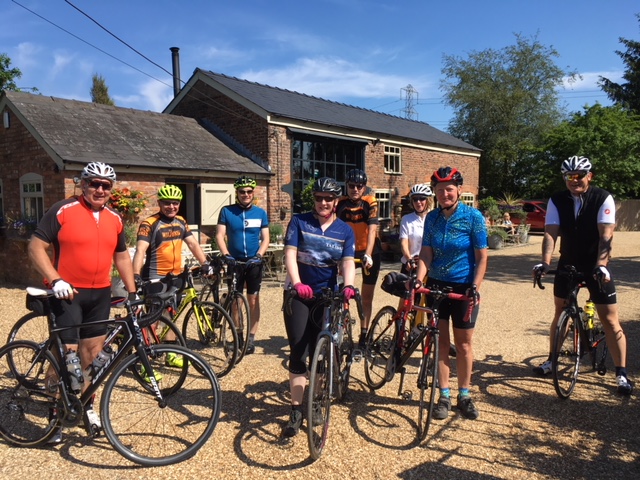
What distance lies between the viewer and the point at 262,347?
5.63 meters

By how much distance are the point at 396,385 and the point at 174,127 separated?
1165 centimetres

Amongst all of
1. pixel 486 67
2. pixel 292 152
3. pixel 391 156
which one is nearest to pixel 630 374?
pixel 292 152

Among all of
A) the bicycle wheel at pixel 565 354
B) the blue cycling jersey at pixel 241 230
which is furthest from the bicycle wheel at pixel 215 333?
the bicycle wheel at pixel 565 354

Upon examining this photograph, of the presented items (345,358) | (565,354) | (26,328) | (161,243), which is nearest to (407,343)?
(345,358)

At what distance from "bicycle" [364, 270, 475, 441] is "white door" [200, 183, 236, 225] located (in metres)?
7.95

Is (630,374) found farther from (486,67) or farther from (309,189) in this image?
(486,67)

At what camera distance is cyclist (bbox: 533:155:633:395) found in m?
3.98

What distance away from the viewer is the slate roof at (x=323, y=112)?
14891 millimetres

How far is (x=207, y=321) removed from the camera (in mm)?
4938

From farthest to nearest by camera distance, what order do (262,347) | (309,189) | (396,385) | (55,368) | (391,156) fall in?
1. (391,156)
2. (309,189)
3. (262,347)
4. (396,385)
5. (55,368)

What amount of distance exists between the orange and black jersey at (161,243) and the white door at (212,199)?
23.0 ft

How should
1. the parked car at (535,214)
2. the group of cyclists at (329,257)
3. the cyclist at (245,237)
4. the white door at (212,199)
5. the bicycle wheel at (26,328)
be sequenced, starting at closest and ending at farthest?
the group of cyclists at (329,257), the bicycle wheel at (26,328), the cyclist at (245,237), the white door at (212,199), the parked car at (535,214)

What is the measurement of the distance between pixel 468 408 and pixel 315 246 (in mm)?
1709

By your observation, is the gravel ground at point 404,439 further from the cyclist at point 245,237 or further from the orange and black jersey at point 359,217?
the orange and black jersey at point 359,217
